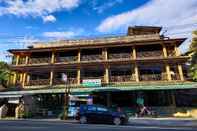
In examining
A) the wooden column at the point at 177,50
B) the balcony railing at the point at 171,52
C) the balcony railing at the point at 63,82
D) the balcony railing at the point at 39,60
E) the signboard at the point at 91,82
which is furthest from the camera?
the balcony railing at the point at 39,60

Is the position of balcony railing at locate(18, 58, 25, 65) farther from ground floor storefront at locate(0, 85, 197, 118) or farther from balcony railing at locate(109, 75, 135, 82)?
balcony railing at locate(109, 75, 135, 82)

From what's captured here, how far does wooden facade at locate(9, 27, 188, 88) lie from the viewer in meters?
34.6

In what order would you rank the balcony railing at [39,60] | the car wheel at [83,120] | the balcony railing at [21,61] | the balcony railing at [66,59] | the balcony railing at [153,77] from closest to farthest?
1. the car wheel at [83,120]
2. the balcony railing at [153,77]
3. the balcony railing at [66,59]
4. the balcony railing at [39,60]
5. the balcony railing at [21,61]

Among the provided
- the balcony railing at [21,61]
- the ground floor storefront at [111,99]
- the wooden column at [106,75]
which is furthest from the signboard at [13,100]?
the wooden column at [106,75]

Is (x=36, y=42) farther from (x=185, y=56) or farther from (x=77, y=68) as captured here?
(x=185, y=56)

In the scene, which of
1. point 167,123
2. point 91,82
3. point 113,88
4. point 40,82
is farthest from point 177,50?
point 40,82

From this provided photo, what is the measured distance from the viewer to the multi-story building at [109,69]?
108 ft

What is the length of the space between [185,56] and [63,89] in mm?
15125

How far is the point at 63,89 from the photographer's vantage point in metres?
33.2

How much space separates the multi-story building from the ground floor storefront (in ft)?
0.36

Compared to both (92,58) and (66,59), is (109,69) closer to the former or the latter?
(92,58)

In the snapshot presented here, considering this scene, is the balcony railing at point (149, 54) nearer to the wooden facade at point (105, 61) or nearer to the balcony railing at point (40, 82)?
the wooden facade at point (105, 61)

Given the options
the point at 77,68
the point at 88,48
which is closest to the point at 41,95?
the point at 77,68

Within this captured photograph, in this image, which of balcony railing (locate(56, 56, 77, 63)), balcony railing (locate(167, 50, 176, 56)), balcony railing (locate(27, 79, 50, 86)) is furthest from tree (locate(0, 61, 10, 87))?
balcony railing (locate(167, 50, 176, 56))
